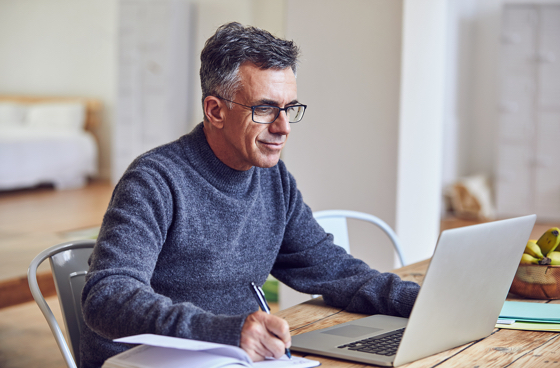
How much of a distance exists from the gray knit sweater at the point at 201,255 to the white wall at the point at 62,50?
7099 millimetres

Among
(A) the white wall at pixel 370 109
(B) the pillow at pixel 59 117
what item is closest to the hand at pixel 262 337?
(A) the white wall at pixel 370 109

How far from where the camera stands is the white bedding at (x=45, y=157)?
265 inches

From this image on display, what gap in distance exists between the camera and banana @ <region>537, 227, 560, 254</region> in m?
1.28

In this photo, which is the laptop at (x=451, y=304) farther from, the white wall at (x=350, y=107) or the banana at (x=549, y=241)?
the white wall at (x=350, y=107)

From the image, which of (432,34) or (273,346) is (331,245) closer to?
(273,346)

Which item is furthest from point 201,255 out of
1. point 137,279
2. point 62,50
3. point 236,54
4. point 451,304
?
point 62,50

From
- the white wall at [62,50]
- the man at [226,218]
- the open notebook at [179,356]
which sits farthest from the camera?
the white wall at [62,50]

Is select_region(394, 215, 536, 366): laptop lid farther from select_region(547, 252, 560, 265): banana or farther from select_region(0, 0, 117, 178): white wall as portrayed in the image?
select_region(0, 0, 117, 178): white wall

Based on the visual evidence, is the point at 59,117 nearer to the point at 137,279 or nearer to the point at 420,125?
the point at 420,125

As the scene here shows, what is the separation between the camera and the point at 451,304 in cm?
87

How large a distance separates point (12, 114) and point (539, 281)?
7764 mm

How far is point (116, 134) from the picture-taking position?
24.3 ft

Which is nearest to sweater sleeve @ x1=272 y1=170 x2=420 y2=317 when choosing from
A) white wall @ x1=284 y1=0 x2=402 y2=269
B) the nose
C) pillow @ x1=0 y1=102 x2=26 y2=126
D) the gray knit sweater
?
the gray knit sweater

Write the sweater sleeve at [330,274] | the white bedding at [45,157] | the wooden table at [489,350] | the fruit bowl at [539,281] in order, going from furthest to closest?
the white bedding at [45,157] < the fruit bowl at [539,281] < the sweater sleeve at [330,274] < the wooden table at [489,350]
